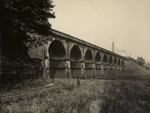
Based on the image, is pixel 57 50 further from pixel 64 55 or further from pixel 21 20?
pixel 21 20

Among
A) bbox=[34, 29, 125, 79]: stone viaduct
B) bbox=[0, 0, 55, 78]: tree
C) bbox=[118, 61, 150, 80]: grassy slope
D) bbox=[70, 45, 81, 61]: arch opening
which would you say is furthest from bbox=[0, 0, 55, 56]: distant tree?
bbox=[118, 61, 150, 80]: grassy slope

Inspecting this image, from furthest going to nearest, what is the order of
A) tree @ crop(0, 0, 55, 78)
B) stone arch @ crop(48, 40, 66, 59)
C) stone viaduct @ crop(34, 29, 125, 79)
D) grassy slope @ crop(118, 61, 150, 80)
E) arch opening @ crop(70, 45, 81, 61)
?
arch opening @ crop(70, 45, 81, 61) < grassy slope @ crop(118, 61, 150, 80) < stone arch @ crop(48, 40, 66, 59) < stone viaduct @ crop(34, 29, 125, 79) < tree @ crop(0, 0, 55, 78)

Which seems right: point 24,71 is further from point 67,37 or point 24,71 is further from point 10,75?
point 67,37

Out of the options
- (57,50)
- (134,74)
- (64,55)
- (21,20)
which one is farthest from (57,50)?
(134,74)

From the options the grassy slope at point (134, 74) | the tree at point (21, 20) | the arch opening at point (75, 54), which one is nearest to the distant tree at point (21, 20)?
the tree at point (21, 20)

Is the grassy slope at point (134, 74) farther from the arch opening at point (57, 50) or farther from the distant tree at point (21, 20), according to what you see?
the distant tree at point (21, 20)

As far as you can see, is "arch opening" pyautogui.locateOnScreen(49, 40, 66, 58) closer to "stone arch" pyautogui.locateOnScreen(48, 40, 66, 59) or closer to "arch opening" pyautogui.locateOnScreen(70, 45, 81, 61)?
"stone arch" pyautogui.locateOnScreen(48, 40, 66, 59)

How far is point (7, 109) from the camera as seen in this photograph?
3.91 m

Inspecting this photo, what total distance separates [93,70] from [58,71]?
8.35m

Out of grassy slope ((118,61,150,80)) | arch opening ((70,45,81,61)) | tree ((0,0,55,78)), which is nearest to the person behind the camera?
tree ((0,0,55,78))

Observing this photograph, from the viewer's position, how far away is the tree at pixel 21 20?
6211 mm

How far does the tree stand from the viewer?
6211 millimetres

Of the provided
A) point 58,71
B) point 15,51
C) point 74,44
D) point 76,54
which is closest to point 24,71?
point 15,51

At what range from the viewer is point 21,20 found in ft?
22.5
